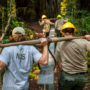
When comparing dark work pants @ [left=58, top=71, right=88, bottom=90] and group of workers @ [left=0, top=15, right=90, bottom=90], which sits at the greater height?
group of workers @ [left=0, top=15, right=90, bottom=90]

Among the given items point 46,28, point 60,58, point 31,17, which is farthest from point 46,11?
point 60,58

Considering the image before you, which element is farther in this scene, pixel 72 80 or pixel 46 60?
pixel 72 80

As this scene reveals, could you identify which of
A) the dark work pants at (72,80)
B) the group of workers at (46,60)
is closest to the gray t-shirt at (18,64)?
the group of workers at (46,60)

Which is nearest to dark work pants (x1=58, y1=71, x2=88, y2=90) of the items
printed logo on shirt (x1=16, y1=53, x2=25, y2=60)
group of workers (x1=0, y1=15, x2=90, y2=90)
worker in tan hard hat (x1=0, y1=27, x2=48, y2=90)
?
group of workers (x1=0, y1=15, x2=90, y2=90)

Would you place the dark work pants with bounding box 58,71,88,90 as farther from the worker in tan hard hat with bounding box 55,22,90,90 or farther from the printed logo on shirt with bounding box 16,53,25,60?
the printed logo on shirt with bounding box 16,53,25,60

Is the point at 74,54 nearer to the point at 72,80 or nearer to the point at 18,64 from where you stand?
the point at 72,80

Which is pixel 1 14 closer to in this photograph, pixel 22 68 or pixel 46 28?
pixel 46 28

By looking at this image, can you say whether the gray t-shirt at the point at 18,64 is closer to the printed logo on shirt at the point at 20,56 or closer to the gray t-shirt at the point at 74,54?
the printed logo on shirt at the point at 20,56

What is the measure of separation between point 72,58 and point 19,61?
1.01 m

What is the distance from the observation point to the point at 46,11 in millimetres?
26281

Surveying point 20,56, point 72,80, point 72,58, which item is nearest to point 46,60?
point 20,56

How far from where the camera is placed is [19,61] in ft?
8.32

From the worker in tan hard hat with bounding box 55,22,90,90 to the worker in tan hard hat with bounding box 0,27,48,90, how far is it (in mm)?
613

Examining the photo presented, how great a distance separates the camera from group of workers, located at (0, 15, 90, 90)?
8.32 feet
